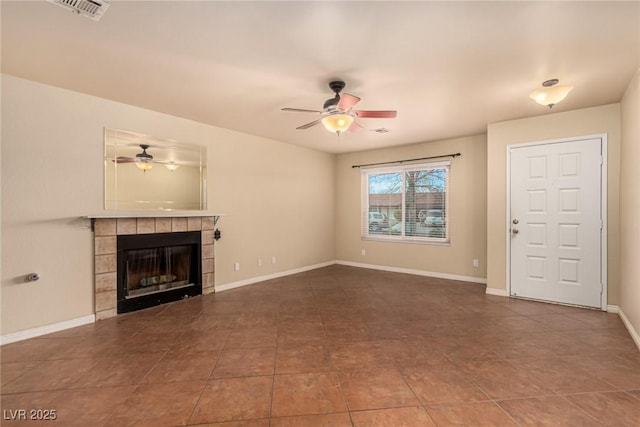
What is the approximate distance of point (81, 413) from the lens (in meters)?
1.88

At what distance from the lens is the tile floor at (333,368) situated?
6.13 ft

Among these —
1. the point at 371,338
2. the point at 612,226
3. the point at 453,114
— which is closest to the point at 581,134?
the point at 612,226

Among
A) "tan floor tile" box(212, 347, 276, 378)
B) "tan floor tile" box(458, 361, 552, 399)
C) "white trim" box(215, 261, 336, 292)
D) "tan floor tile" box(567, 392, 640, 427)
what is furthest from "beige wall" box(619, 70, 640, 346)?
"white trim" box(215, 261, 336, 292)

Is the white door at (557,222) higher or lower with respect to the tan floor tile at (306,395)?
higher

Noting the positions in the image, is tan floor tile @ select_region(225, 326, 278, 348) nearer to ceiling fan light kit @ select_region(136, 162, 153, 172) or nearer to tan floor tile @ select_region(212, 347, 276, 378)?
tan floor tile @ select_region(212, 347, 276, 378)

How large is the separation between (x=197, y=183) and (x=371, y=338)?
130 inches

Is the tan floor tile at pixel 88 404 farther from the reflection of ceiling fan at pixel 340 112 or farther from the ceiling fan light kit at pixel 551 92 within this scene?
the ceiling fan light kit at pixel 551 92

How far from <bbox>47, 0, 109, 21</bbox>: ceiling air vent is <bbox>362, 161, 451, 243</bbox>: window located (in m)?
5.24

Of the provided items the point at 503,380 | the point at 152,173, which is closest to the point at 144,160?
the point at 152,173

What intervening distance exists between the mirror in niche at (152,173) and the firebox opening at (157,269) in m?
0.45

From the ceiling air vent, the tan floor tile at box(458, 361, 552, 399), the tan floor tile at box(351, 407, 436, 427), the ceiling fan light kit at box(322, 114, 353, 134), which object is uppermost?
the ceiling air vent

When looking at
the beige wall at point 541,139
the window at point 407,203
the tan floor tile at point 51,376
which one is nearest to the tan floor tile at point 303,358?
the tan floor tile at point 51,376

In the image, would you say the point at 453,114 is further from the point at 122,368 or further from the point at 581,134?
the point at 122,368

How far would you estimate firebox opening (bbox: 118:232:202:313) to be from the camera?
12.2ft
